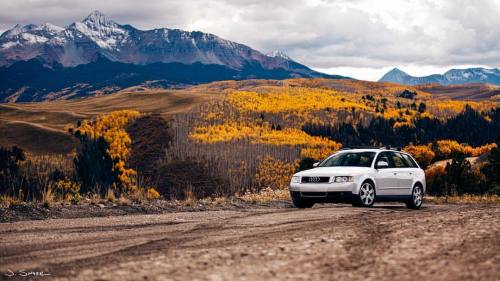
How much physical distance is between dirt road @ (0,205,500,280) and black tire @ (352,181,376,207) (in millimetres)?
4776

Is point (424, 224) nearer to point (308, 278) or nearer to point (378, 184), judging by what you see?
point (308, 278)

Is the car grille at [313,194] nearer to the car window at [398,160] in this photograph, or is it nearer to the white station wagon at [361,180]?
the white station wagon at [361,180]

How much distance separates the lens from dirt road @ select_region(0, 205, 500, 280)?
23.3ft

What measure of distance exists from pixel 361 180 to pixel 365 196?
542mm

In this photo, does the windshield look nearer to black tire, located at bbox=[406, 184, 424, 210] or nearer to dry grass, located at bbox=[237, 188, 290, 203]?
black tire, located at bbox=[406, 184, 424, 210]

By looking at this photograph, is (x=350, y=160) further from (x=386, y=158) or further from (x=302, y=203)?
(x=302, y=203)

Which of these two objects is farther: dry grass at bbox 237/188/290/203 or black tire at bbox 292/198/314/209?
dry grass at bbox 237/188/290/203

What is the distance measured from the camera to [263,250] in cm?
863

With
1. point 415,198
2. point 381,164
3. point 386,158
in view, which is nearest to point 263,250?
point 381,164

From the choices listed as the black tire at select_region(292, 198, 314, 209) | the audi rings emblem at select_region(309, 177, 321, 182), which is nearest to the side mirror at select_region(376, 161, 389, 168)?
the audi rings emblem at select_region(309, 177, 321, 182)

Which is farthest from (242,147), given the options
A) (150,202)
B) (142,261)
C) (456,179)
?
(142,261)

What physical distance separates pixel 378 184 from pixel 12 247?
11.5m

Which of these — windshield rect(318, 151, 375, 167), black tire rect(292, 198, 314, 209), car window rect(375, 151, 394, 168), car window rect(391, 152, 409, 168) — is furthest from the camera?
car window rect(391, 152, 409, 168)

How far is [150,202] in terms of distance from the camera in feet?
64.5
